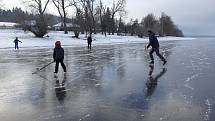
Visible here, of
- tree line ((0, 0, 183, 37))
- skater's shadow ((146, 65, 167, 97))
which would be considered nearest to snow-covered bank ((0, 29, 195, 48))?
tree line ((0, 0, 183, 37))

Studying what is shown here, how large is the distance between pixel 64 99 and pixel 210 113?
11.6 ft

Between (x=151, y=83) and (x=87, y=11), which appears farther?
(x=87, y=11)

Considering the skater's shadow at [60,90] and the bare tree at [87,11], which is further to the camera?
the bare tree at [87,11]

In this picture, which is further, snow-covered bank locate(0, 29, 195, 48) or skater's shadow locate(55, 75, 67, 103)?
snow-covered bank locate(0, 29, 195, 48)

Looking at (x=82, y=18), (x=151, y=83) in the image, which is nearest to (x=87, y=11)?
(x=82, y=18)

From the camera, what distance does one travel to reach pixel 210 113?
719 centimetres

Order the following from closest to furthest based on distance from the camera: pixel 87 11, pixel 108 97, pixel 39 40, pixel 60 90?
pixel 108 97 < pixel 60 90 < pixel 39 40 < pixel 87 11

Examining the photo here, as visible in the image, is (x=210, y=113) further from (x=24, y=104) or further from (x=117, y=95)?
(x=24, y=104)

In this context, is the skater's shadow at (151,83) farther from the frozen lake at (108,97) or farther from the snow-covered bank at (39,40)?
the snow-covered bank at (39,40)

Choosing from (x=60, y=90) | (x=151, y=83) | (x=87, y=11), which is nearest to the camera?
(x=60, y=90)

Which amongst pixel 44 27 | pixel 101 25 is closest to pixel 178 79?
pixel 44 27

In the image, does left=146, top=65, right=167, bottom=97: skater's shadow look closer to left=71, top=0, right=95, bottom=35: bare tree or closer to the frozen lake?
the frozen lake

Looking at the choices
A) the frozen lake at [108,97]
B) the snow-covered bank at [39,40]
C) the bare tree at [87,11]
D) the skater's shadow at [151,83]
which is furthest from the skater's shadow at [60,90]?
the bare tree at [87,11]

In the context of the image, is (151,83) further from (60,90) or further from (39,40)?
(39,40)
